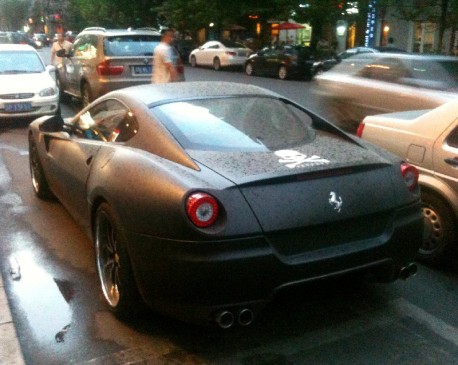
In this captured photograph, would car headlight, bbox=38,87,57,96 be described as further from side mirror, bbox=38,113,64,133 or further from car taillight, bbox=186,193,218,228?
car taillight, bbox=186,193,218,228

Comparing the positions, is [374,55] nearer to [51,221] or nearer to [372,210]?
[51,221]

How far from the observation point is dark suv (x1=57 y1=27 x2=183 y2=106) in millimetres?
12148

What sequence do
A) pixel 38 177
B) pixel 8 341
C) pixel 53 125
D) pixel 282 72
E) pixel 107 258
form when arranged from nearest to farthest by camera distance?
pixel 8 341 < pixel 107 258 < pixel 53 125 < pixel 38 177 < pixel 282 72

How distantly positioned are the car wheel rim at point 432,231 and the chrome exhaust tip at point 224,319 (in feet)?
7.14

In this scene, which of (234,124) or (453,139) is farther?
(453,139)

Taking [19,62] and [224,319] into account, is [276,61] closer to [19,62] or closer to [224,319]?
Answer: [19,62]

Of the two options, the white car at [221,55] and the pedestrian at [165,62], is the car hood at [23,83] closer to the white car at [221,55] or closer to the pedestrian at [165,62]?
the pedestrian at [165,62]

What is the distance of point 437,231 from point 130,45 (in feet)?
29.7

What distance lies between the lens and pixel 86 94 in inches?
513

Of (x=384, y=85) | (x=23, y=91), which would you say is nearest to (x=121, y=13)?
(x=23, y=91)

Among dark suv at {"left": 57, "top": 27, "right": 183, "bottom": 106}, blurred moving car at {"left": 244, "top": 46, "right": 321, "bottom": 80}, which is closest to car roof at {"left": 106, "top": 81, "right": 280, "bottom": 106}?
dark suv at {"left": 57, "top": 27, "right": 183, "bottom": 106}

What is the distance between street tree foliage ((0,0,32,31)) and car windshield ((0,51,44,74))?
3805 inches

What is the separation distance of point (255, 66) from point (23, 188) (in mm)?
20028

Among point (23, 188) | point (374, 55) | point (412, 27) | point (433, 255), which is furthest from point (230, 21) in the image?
point (433, 255)
